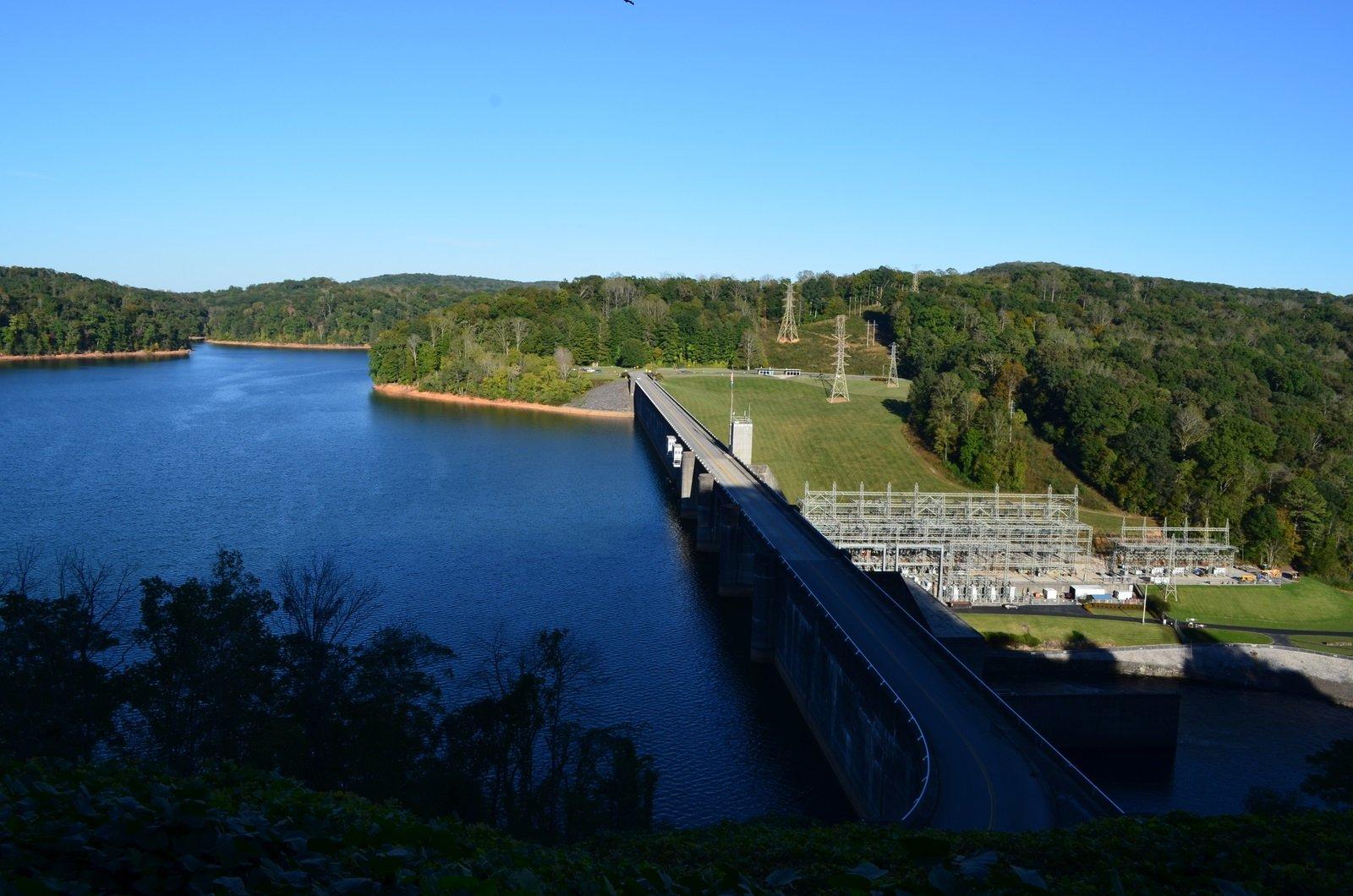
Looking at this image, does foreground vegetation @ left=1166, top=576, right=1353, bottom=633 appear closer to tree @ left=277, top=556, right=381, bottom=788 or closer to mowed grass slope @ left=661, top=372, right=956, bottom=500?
mowed grass slope @ left=661, top=372, right=956, bottom=500

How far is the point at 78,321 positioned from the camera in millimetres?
139750

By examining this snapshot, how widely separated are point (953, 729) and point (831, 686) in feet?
16.2

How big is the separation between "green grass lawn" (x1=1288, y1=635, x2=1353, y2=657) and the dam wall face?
2110cm

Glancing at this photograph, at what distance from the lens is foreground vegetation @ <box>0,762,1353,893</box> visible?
244 inches

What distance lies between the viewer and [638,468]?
69.0 meters

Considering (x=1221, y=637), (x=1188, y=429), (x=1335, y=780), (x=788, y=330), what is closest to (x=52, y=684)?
(x=1335, y=780)

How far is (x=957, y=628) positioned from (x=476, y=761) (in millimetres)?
16414

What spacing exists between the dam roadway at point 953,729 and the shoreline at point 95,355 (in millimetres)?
133626

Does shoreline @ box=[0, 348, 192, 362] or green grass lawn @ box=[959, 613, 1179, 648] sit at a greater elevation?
shoreline @ box=[0, 348, 192, 362]

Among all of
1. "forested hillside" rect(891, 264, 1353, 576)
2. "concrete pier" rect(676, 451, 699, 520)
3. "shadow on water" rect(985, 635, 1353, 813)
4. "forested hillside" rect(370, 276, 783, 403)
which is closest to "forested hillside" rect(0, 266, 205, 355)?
"forested hillside" rect(370, 276, 783, 403)

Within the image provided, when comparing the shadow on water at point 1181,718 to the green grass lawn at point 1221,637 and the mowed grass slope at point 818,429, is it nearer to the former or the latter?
the green grass lawn at point 1221,637

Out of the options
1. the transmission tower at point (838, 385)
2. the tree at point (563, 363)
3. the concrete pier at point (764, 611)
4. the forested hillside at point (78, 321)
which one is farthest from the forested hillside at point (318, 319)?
the concrete pier at point (764, 611)

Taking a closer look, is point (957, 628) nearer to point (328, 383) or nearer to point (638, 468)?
point (638, 468)

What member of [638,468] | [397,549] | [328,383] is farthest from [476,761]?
[328,383]
